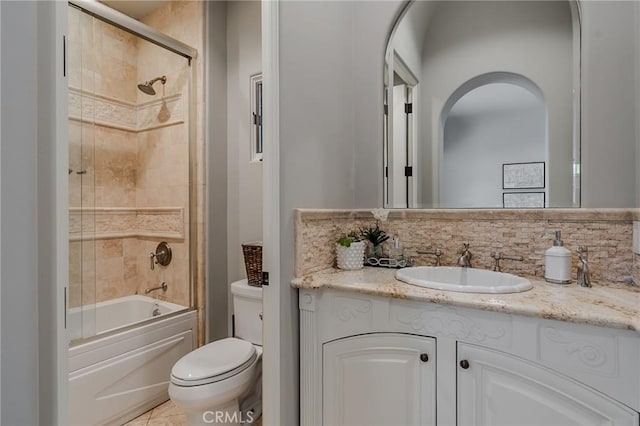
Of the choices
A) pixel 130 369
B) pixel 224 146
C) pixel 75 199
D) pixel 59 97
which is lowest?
pixel 130 369

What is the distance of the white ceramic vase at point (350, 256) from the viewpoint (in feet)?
5.27

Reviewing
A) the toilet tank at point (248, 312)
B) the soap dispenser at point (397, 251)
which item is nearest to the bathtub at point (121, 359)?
the toilet tank at point (248, 312)

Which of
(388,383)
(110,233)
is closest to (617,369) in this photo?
(388,383)

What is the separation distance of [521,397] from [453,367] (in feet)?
0.67

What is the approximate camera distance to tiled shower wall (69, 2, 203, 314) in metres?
2.24

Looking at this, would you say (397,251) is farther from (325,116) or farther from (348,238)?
(325,116)

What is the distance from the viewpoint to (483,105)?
1593 mm

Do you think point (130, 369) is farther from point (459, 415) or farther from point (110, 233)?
point (459, 415)

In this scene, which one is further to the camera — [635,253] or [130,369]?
[130,369]

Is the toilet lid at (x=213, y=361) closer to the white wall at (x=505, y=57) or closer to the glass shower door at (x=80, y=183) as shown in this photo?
the glass shower door at (x=80, y=183)

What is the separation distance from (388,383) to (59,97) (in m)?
1.31

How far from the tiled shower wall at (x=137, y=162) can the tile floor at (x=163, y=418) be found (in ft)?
2.04

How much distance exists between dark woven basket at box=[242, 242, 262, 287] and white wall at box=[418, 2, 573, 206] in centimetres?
98

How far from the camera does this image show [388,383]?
124 centimetres
